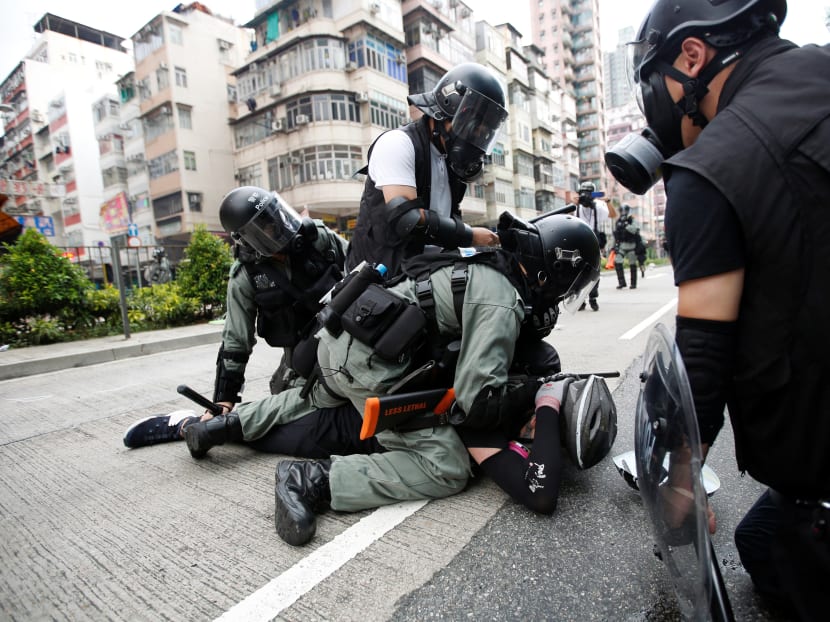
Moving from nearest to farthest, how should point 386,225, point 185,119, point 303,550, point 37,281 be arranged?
point 303,550 < point 386,225 < point 37,281 < point 185,119

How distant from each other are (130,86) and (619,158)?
3988cm

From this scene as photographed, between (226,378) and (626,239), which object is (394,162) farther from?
(626,239)

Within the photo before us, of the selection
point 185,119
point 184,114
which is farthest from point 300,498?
point 184,114

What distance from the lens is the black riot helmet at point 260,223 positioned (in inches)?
105

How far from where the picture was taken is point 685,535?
1.02 meters

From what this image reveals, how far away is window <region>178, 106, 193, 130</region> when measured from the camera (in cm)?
2922

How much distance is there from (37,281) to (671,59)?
799 cm

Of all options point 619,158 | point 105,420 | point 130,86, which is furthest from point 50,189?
point 619,158

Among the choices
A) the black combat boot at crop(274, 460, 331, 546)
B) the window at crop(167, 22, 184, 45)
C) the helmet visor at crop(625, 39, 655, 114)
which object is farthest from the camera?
the window at crop(167, 22, 184, 45)

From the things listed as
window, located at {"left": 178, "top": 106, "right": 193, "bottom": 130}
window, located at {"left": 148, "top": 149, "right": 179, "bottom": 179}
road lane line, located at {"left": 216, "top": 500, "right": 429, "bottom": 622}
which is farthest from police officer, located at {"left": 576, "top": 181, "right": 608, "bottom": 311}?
window, located at {"left": 178, "top": 106, "right": 193, "bottom": 130}

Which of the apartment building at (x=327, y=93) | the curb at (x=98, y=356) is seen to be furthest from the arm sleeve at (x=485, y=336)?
the apartment building at (x=327, y=93)

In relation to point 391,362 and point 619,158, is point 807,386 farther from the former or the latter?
point 391,362

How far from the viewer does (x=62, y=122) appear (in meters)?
42.8

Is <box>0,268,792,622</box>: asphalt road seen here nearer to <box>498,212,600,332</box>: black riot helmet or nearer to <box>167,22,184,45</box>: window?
<box>498,212,600,332</box>: black riot helmet
